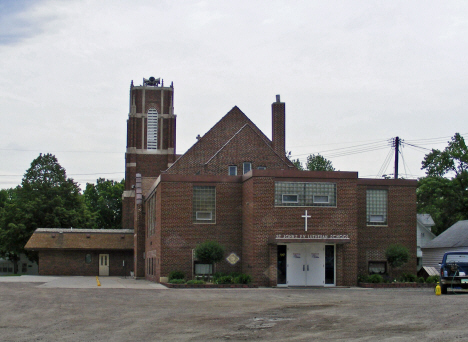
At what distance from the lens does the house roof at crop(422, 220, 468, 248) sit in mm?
55331

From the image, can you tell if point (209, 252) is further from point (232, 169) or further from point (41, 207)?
point (41, 207)

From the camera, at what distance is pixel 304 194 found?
115ft

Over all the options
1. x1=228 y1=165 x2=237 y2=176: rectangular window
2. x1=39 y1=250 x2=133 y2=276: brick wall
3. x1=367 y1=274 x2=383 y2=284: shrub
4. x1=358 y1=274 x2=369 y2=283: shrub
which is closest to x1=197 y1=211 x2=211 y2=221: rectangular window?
x1=228 y1=165 x2=237 y2=176: rectangular window

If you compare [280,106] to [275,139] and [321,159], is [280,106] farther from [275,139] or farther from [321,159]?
[321,159]

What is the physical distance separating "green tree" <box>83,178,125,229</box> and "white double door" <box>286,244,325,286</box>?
67286mm

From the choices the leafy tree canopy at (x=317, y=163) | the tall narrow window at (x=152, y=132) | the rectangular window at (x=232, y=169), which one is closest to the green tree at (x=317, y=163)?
the leafy tree canopy at (x=317, y=163)

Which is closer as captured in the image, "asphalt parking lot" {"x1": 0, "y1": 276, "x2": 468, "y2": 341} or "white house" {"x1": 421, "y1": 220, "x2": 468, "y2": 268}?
"asphalt parking lot" {"x1": 0, "y1": 276, "x2": 468, "y2": 341}

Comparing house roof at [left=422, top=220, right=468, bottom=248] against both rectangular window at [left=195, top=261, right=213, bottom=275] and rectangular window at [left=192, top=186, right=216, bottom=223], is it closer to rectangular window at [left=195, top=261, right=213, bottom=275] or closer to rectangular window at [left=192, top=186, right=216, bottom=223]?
rectangular window at [left=192, top=186, right=216, bottom=223]

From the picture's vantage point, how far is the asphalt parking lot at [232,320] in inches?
541

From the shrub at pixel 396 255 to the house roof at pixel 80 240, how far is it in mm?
26553

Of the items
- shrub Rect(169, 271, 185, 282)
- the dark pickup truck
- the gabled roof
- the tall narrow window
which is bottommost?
shrub Rect(169, 271, 185, 282)

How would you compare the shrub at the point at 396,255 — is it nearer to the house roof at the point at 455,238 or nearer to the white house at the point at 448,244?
the white house at the point at 448,244

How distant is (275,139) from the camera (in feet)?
162

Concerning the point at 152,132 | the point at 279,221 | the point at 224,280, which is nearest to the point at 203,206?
the point at 279,221
